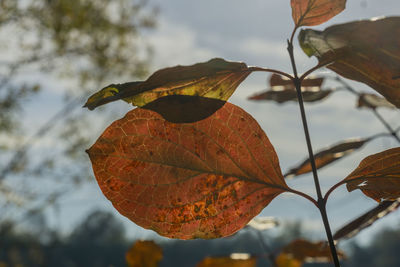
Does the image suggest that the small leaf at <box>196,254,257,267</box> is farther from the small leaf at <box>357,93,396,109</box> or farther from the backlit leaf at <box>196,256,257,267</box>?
the small leaf at <box>357,93,396,109</box>

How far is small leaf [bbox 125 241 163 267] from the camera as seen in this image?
56cm

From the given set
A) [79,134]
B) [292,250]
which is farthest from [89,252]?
[292,250]

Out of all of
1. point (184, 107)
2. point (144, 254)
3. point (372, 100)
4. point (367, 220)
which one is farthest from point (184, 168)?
point (372, 100)

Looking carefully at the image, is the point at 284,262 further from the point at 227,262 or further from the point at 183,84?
the point at 183,84

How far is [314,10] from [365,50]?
9 cm

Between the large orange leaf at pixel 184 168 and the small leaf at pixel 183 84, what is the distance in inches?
0.8

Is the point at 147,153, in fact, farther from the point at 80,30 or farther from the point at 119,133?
the point at 80,30

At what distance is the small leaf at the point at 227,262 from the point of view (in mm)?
642

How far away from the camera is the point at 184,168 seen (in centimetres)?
33

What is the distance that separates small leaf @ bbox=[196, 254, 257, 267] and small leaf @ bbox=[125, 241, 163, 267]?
81mm

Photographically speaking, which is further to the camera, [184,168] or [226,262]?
[226,262]

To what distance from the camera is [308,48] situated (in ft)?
1.16

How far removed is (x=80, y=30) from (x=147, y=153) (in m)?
5.27

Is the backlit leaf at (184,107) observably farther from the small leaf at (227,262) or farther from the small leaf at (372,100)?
the small leaf at (372,100)
